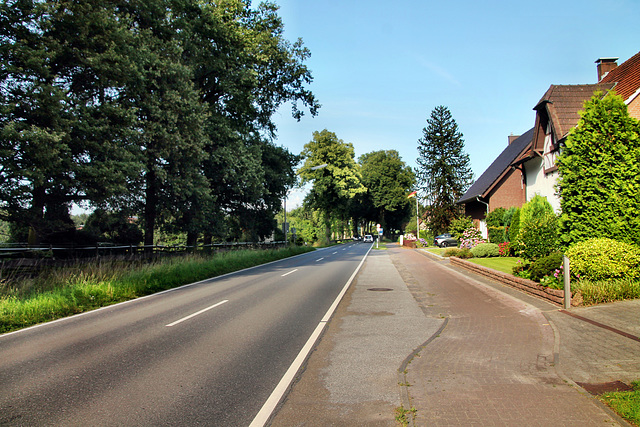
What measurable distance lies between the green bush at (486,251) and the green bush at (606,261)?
45.3ft

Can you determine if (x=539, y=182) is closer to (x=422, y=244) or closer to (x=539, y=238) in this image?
(x=539, y=238)

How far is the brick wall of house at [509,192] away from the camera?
1270 inches

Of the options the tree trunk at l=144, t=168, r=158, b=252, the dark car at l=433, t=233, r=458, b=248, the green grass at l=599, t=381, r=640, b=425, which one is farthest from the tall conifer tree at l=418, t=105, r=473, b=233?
the green grass at l=599, t=381, r=640, b=425

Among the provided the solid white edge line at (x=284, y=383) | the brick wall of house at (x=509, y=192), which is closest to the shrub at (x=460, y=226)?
the brick wall of house at (x=509, y=192)

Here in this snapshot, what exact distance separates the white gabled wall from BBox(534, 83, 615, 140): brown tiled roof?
7.75 feet

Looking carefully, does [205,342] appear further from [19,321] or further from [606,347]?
[606,347]

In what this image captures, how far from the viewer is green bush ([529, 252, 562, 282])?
10.8 metres

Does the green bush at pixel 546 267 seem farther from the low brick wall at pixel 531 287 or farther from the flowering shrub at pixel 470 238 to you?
the flowering shrub at pixel 470 238

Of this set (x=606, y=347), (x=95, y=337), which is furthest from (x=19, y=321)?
(x=606, y=347)

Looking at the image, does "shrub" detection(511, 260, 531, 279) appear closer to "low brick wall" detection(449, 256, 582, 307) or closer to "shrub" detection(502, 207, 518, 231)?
"low brick wall" detection(449, 256, 582, 307)

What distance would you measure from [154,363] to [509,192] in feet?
105

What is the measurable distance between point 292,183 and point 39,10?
20.5 meters

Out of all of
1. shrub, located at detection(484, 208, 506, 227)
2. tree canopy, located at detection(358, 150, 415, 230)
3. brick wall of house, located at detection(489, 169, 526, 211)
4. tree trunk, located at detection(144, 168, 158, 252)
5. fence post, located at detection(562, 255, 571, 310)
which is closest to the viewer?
fence post, located at detection(562, 255, 571, 310)

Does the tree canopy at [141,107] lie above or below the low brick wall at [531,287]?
above
